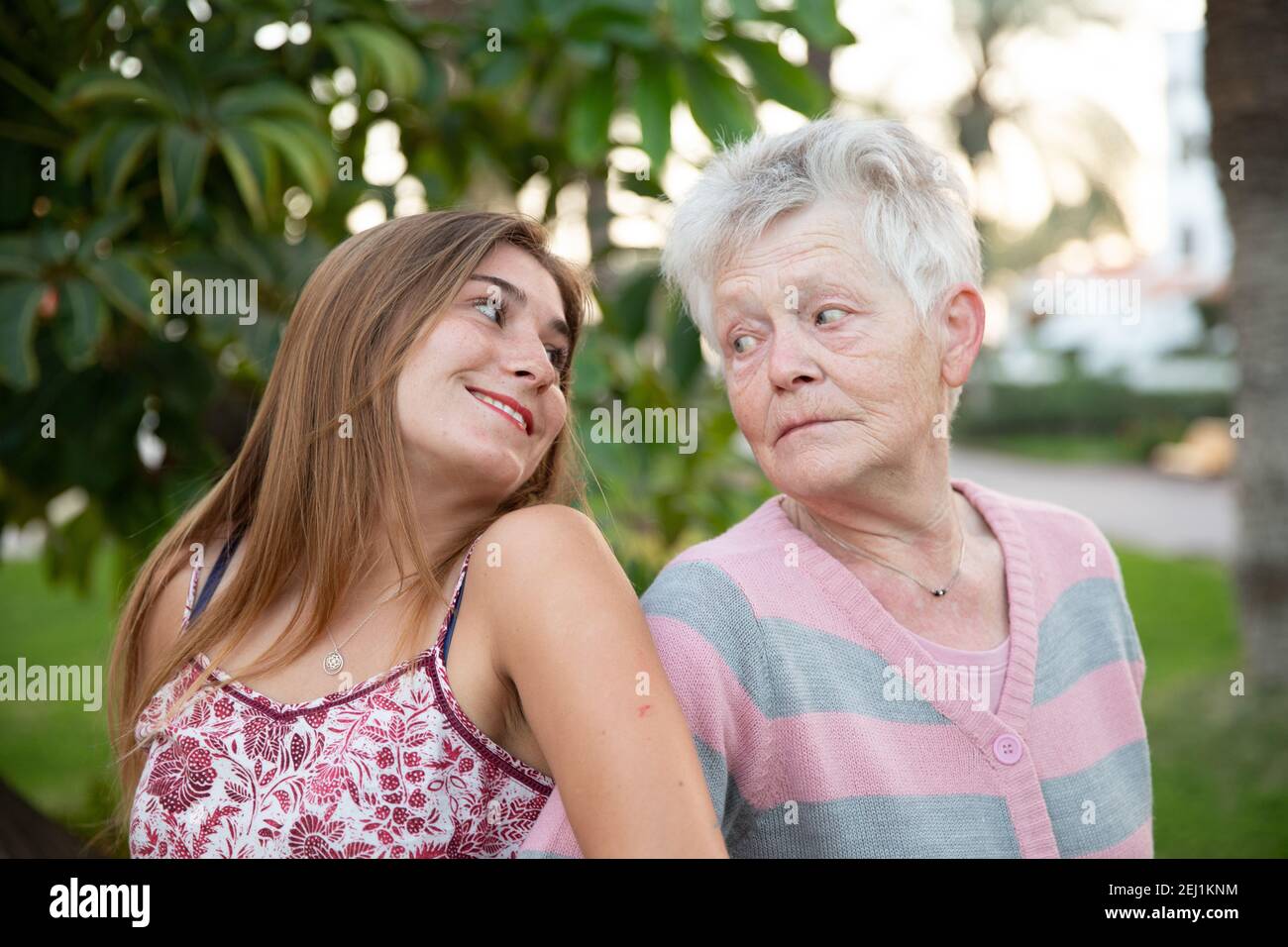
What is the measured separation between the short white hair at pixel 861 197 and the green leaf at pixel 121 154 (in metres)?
0.94

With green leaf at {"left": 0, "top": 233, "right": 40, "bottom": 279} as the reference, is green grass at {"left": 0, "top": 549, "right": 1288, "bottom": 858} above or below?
below

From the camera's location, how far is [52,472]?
2.46 m

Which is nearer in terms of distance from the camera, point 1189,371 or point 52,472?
point 52,472

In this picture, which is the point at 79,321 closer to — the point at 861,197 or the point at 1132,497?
the point at 861,197

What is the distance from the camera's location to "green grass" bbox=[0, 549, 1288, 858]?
434 cm

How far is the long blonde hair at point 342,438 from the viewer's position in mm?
1576

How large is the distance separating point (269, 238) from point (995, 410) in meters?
19.7

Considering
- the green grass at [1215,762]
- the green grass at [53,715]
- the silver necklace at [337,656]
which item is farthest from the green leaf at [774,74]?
the green grass at [1215,762]

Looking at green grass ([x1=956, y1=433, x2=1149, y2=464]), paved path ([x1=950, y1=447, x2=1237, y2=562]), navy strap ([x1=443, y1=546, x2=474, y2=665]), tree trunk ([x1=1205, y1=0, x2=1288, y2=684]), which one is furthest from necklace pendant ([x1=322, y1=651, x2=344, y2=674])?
green grass ([x1=956, y1=433, x2=1149, y2=464])

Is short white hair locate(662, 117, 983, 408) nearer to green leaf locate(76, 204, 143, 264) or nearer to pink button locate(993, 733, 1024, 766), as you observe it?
pink button locate(993, 733, 1024, 766)

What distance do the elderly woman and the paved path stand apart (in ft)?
28.4
